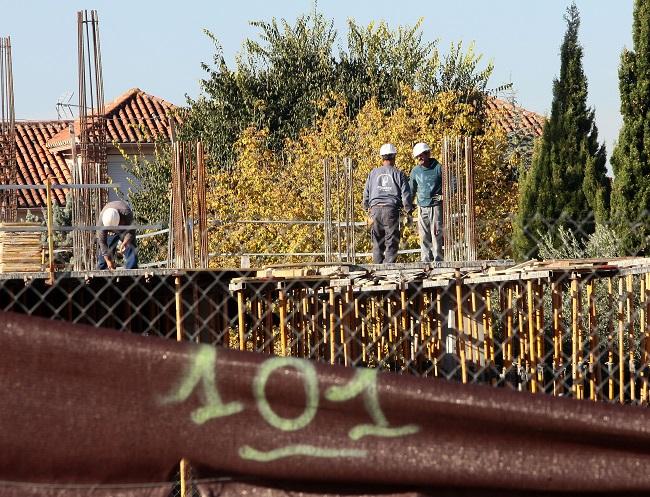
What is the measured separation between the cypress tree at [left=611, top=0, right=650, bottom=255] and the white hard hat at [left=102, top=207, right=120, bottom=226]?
1002cm

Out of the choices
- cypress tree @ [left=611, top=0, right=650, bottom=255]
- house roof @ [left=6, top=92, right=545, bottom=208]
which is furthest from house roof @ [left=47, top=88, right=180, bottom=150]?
cypress tree @ [left=611, top=0, right=650, bottom=255]

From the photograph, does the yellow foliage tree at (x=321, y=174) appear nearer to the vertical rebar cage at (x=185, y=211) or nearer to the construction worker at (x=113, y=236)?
the construction worker at (x=113, y=236)

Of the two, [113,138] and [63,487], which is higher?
[113,138]

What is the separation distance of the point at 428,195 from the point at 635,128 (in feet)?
26.1

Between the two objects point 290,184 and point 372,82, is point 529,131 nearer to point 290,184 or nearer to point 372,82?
point 372,82

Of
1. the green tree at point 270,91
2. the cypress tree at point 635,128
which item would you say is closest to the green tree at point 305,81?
the green tree at point 270,91

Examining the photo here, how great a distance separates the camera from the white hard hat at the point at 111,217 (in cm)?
1518

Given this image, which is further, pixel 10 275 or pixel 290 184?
pixel 290 184

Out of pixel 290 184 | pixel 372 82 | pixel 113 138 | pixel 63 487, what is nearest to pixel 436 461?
pixel 63 487

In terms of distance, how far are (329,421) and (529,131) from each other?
1431 inches

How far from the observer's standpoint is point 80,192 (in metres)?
19.9

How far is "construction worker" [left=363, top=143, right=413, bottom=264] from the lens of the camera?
611 inches

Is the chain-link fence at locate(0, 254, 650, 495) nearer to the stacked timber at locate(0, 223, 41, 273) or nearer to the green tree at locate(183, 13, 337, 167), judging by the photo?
the stacked timber at locate(0, 223, 41, 273)

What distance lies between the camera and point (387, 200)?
15.6m
